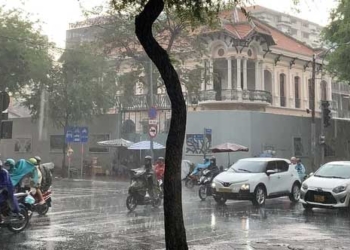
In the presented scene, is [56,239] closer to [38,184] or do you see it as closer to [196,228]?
[196,228]

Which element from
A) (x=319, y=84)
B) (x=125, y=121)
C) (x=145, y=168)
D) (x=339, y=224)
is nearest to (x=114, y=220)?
(x=145, y=168)

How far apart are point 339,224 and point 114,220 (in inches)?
225

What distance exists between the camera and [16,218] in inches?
420

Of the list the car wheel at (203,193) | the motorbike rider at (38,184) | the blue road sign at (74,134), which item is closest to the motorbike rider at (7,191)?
the motorbike rider at (38,184)

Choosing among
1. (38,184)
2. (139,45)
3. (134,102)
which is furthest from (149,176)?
(134,102)

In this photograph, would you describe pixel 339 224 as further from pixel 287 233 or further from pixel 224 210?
pixel 224 210

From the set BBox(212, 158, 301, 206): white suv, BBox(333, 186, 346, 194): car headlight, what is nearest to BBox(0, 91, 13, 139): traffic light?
BBox(212, 158, 301, 206): white suv

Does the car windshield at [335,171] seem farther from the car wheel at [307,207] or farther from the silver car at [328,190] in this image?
the car wheel at [307,207]

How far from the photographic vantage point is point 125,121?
36688mm

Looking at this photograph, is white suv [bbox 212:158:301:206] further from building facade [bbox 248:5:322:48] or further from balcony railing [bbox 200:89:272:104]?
building facade [bbox 248:5:322:48]

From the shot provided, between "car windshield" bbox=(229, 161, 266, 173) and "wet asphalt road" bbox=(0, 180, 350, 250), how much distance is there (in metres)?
1.20

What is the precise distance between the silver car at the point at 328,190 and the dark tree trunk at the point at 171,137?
31.2ft

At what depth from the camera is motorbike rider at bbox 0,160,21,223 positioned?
1020 centimetres

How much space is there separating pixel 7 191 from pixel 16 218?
0.75 metres
